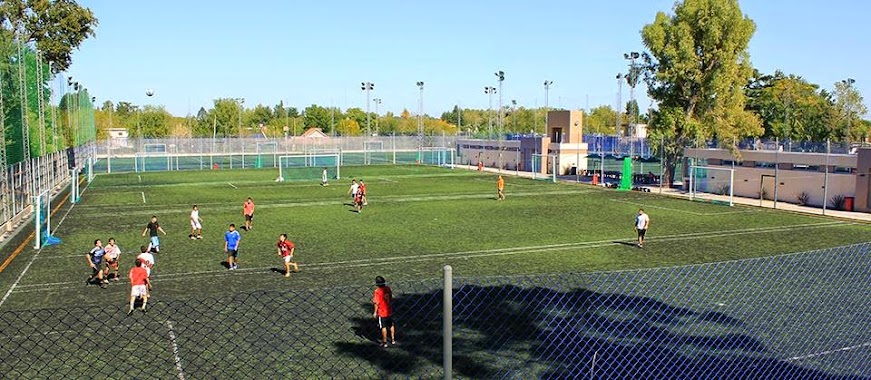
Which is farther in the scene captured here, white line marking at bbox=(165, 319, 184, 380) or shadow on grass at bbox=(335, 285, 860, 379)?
white line marking at bbox=(165, 319, 184, 380)

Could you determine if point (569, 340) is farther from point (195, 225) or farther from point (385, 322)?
point (195, 225)

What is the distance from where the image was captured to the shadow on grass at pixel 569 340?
13352mm

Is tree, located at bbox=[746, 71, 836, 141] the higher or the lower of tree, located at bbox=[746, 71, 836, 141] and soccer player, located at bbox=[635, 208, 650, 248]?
the higher

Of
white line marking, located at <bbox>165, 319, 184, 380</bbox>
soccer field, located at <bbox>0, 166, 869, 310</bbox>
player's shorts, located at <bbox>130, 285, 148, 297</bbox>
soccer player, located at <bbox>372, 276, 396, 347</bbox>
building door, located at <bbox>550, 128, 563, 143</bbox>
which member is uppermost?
building door, located at <bbox>550, 128, 563, 143</bbox>

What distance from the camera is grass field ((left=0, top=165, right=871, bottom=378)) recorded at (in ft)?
51.8

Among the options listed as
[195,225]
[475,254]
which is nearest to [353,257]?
[475,254]

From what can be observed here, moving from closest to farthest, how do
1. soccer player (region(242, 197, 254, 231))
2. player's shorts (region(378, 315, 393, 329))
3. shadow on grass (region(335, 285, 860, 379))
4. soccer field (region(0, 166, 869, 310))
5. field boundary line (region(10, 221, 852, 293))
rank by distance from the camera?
shadow on grass (region(335, 285, 860, 379)) → player's shorts (region(378, 315, 393, 329)) → soccer field (region(0, 166, 869, 310)) → field boundary line (region(10, 221, 852, 293)) → soccer player (region(242, 197, 254, 231))

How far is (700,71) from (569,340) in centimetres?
4411

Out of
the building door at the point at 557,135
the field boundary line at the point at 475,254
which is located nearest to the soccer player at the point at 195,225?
the field boundary line at the point at 475,254

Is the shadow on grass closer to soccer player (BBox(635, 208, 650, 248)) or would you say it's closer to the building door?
soccer player (BBox(635, 208, 650, 248))

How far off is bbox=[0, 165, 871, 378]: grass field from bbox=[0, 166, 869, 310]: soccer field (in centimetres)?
11

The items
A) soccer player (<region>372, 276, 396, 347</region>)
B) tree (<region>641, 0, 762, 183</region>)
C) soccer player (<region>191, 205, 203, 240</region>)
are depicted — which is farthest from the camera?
tree (<region>641, 0, 762, 183</region>)

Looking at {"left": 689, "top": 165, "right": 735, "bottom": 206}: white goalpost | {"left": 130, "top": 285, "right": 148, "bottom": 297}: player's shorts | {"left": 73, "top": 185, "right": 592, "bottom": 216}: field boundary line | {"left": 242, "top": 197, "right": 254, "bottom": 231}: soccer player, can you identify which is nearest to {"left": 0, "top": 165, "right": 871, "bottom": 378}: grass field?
{"left": 73, "top": 185, "right": 592, "bottom": 216}: field boundary line

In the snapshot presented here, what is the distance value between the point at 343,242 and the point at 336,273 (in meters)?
6.49
